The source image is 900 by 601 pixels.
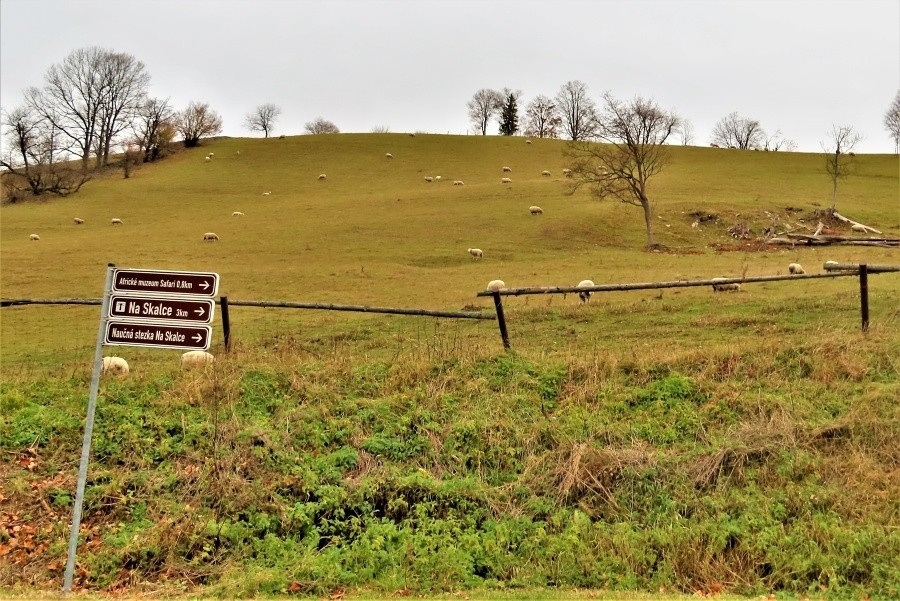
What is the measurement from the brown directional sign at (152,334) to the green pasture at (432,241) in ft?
24.9

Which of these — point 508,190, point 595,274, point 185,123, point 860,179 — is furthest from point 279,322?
point 185,123

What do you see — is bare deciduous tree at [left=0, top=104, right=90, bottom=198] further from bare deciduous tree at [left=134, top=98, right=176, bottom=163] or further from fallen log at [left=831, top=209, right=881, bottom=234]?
fallen log at [left=831, top=209, right=881, bottom=234]

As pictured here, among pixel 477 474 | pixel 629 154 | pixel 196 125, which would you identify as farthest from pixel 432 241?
pixel 196 125

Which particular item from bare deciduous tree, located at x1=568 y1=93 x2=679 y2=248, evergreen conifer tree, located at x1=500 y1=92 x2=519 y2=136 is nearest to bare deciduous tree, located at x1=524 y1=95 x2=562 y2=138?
evergreen conifer tree, located at x1=500 y1=92 x2=519 y2=136

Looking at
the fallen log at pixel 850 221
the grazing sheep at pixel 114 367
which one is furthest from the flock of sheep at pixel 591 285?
the fallen log at pixel 850 221

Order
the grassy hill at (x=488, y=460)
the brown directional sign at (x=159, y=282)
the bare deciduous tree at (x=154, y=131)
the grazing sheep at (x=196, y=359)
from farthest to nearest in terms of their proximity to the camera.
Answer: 1. the bare deciduous tree at (x=154, y=131)
2. the grazing sheep at (x=196, y=359)
3. the grassy hill at (x=488, y=460)
4. the brown directional sign at (x=159, y=282)

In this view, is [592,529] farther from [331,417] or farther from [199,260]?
[199,260]

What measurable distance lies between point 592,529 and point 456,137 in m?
76.9

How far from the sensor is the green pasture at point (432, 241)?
17922 millimetres

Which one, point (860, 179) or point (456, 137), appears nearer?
point (860, 179)

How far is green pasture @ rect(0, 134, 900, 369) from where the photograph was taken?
17922 mm

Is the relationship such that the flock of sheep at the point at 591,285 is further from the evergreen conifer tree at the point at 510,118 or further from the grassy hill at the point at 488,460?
the evergreen conifer tree at the point at 510,118

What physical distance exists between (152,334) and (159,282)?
0.53m

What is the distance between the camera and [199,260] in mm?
31016
